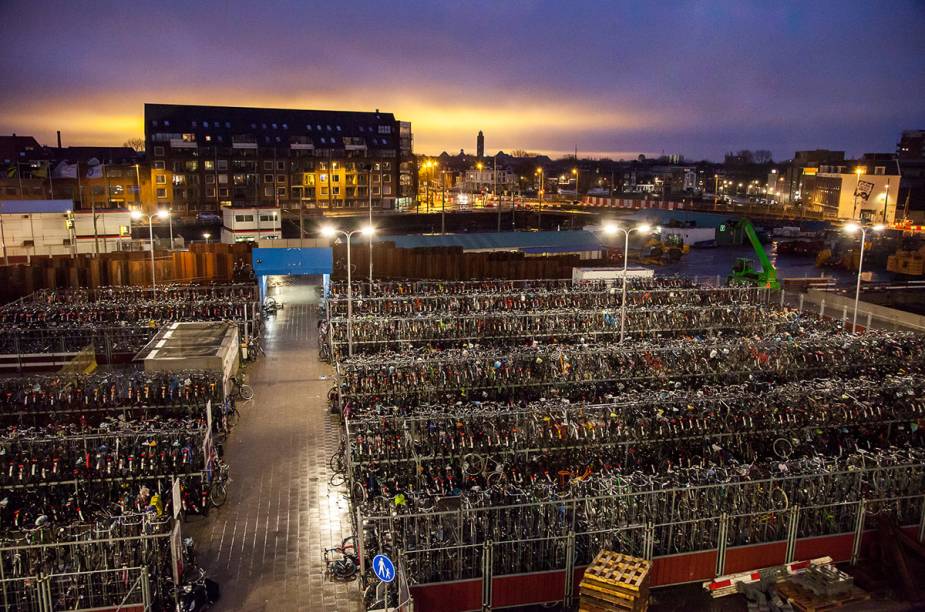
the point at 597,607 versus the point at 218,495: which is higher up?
the point at 597,607

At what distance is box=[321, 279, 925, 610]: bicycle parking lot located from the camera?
394 inches

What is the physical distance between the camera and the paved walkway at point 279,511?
10.2 meters

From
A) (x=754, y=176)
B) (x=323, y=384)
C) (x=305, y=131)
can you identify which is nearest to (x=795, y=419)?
(x=323, y=384)

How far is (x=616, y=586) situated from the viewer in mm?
8883

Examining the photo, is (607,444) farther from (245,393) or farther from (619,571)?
(245,393)

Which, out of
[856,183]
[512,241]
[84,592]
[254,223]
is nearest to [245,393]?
[84,592]

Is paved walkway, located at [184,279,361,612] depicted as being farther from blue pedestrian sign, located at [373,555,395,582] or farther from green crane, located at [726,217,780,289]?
green crane, located at [726,217,780,289]

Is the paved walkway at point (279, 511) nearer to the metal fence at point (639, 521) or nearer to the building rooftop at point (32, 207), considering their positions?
the metal fence at point (639, 521)

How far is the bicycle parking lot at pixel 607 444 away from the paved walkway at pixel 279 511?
2.49 ft

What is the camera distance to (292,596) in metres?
10.1

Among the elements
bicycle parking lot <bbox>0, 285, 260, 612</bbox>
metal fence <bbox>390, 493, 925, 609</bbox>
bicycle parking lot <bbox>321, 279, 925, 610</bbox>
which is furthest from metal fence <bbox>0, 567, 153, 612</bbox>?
metal fence <bbox>390, 493, 925, 609</bbox>

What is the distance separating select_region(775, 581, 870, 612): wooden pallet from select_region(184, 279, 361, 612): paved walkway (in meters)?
6.38

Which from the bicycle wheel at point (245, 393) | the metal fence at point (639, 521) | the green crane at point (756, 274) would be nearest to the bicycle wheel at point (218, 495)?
the metal fence at point (639, 521)

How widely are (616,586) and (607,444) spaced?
15.8 feet
